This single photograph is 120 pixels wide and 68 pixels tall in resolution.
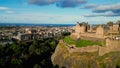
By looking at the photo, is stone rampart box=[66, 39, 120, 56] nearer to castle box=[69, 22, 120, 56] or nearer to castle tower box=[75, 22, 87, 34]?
castle box=[69, 22, 120, 56]

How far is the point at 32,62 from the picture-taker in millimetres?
58094

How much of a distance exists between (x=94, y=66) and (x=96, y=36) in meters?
15.4

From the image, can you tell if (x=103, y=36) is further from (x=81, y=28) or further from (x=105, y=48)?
(x=81, y=28)

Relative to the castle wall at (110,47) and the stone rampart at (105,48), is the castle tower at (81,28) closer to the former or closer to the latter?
the stone rampart at (105,48)

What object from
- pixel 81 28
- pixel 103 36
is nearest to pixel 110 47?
pixel 103 36

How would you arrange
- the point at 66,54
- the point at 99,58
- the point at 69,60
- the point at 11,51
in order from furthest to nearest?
the point at 11,51 < the point at 66,54 < the point at 69,60 < the point at 99,58

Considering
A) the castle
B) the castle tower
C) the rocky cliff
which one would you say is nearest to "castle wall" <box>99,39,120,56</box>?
the castle

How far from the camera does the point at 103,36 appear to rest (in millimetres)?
52219

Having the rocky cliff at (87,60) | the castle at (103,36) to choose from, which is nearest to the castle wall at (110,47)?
the castle at (103,36)

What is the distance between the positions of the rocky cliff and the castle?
102 centimetres

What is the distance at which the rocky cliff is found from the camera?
1516 inches

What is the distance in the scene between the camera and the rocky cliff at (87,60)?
38.5 metres

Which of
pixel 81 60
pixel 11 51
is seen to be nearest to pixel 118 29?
pixel 81 60

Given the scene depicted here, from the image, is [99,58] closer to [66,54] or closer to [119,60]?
[119,60]
